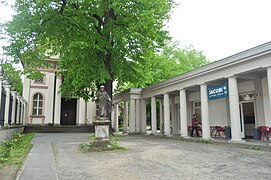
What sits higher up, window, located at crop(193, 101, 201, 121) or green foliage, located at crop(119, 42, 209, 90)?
green foliage, located at crop(119, 42, 209, 90)

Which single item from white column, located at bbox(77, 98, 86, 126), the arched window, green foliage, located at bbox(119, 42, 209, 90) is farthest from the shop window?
the arched window

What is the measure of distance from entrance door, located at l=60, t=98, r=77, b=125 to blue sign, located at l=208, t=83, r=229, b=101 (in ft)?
67.3

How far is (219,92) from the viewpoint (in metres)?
12.0

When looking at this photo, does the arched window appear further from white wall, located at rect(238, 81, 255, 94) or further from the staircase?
white wall, located at rect(238, 81, 255, 94)

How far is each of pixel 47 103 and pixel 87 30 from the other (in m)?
15.7

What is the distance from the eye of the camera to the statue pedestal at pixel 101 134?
9508 millimetres

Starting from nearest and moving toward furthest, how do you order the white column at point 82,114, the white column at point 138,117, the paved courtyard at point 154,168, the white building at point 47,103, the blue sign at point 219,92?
the paved courtyard at point 154,168 < the blue sign at point 219,92 < the white column at point 138,117 < the white building at point 47,103 < the white column at point 82,114

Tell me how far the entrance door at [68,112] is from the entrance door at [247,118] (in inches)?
827

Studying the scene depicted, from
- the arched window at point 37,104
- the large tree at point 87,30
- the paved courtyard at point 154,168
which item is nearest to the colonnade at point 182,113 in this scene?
the paved courtyard at point 154,168

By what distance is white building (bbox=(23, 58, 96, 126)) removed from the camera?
25328 millimetres

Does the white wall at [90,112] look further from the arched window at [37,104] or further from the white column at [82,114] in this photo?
the arched window at [37,104]

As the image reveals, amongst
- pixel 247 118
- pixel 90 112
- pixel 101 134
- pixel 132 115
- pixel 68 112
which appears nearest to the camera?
pixel 101 134

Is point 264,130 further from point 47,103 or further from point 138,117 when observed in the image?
point 47,103

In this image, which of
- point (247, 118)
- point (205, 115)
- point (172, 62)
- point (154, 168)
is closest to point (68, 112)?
point (172, 62)
